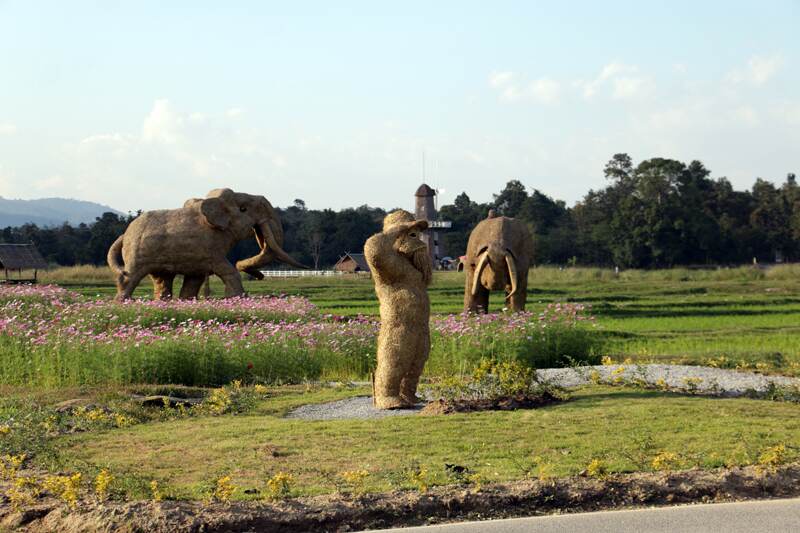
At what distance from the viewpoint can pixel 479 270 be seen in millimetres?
20812

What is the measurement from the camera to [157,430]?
33.6 feet

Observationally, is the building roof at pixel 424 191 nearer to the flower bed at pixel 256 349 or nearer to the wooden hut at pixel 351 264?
the wooden hut at pixel 351 264

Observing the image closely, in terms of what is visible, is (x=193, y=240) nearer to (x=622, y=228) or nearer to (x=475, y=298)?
(x=475, y=298)

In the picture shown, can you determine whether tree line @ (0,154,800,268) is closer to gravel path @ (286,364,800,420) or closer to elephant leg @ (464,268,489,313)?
elephant leg @ (464,268,489,313)

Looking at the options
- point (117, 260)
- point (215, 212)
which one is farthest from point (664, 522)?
point (117, 260)

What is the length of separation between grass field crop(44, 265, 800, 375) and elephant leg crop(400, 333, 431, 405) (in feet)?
17.9

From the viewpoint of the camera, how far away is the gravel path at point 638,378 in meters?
11.0

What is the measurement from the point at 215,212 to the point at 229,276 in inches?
58.3

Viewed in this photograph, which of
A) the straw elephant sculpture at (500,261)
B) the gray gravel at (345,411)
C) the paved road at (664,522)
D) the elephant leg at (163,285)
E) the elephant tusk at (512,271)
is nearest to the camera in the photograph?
the paved road at (664,522)

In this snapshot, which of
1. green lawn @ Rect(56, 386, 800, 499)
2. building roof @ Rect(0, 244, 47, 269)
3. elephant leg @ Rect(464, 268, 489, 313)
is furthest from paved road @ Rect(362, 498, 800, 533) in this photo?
building roof @ Rect(0, 244, 47, 269)

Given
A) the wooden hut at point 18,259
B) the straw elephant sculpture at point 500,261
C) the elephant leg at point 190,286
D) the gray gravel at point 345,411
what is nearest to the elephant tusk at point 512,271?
the straw elephant sculpture at point 500,261

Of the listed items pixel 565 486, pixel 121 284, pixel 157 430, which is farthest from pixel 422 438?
pixel 121 284

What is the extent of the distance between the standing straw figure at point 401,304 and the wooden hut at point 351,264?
5387 centimetres

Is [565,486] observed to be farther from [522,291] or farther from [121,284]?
[121,284]
